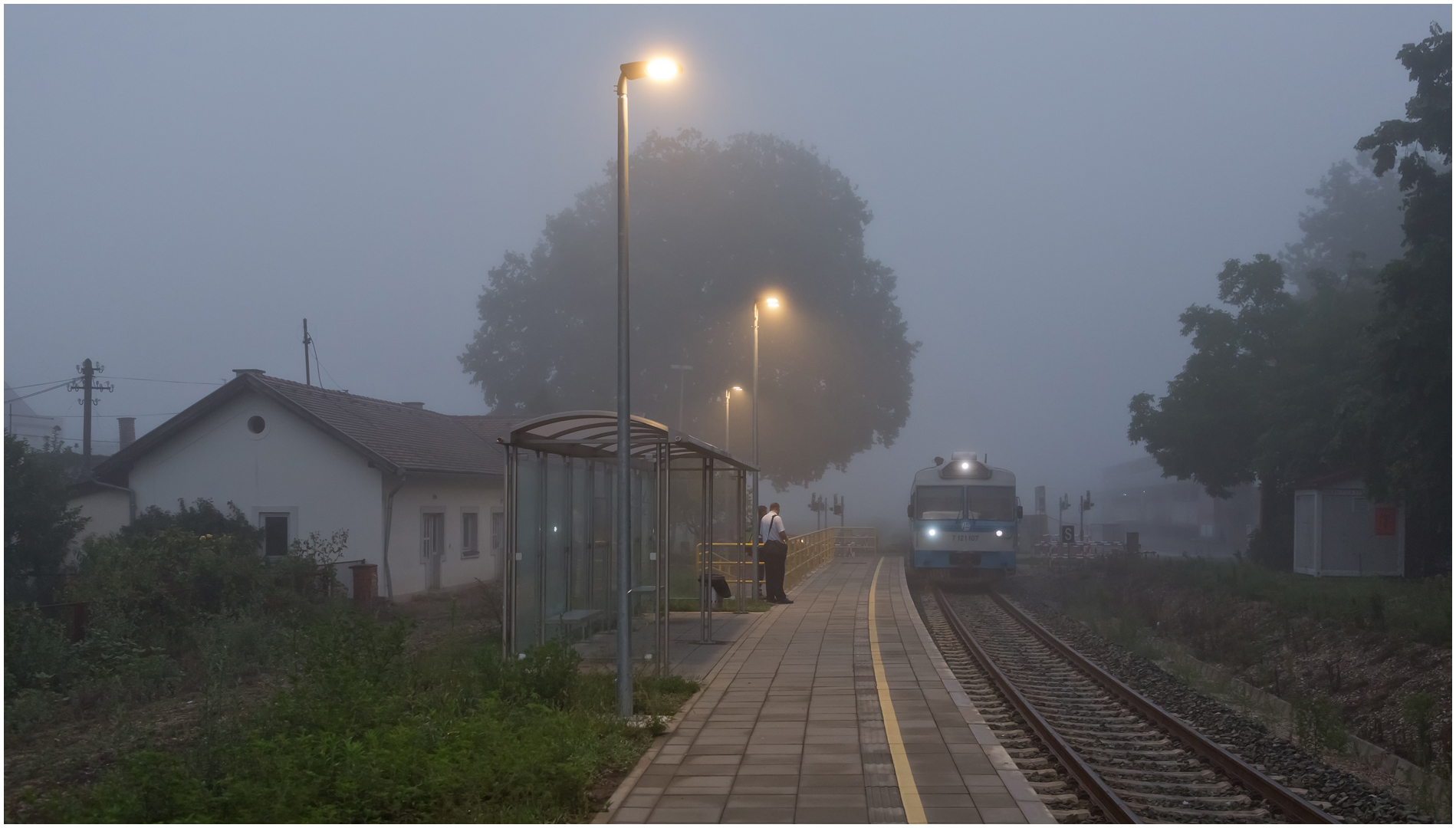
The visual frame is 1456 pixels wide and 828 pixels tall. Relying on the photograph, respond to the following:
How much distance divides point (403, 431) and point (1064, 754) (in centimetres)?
2299

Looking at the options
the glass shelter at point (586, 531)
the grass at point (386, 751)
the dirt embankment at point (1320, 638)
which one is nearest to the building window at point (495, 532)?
the glass shelter at point (586, 531)

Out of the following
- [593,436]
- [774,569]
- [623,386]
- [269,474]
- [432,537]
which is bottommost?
[774,569]

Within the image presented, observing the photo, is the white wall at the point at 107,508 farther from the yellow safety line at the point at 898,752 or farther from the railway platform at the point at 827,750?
the yellow safety line at the point at 898,752

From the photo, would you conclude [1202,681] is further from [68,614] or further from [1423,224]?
[68,614]

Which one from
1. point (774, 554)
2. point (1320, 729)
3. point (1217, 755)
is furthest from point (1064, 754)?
point (774, 554)

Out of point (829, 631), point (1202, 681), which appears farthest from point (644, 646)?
point (1202, 681)

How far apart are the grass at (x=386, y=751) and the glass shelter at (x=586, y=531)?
4.20ft

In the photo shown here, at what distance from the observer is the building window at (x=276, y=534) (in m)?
25.8

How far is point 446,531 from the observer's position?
93.0 ft

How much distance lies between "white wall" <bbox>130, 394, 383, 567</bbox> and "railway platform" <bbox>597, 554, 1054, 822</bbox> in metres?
12.5

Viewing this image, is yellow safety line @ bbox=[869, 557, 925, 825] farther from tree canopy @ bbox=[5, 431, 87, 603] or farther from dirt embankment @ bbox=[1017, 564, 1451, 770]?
tree canopy @ bbox=[5, 431, 87, 603]

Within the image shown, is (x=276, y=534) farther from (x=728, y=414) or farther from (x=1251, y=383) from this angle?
(x=1251, y=383)

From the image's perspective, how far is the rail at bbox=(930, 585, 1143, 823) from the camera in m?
7.65

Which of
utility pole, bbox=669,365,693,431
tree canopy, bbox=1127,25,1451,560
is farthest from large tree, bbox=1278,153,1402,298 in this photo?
utility pole, bbox=669,365,693,431
